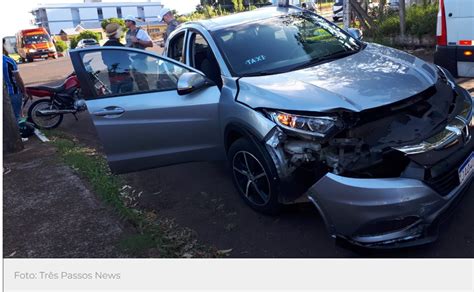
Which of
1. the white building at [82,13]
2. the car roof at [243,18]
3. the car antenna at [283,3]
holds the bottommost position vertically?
the car roof at [243,18]

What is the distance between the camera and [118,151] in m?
4.26

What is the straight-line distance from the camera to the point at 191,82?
12.5 feet

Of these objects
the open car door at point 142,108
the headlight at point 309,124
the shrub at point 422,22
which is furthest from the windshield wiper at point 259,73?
the shrub at point 422,22

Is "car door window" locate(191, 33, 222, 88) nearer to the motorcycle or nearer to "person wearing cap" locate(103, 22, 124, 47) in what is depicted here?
"person wearing cap" locate(103, 22, 124, 47)

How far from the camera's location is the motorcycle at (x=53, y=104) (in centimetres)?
798

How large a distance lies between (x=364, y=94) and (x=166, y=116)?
184 centimetres

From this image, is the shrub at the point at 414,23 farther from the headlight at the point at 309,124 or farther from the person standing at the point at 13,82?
the person standing at the point at 13,82

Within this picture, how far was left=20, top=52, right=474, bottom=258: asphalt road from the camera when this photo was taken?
3.16 m

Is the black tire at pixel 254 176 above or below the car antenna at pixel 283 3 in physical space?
below

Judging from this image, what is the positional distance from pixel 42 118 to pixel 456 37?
6914mm

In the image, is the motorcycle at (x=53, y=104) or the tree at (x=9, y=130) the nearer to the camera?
the tree at (x=9, y=130)

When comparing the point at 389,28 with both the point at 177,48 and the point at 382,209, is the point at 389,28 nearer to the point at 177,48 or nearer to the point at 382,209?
the point at 177,48

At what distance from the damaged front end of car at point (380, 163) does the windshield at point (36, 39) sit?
30371 millimetres

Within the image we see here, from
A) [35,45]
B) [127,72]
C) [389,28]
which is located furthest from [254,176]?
[35,45]
